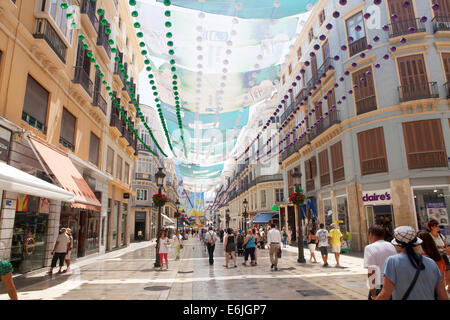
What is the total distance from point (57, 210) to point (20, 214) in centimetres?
242

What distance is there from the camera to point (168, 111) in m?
10.8

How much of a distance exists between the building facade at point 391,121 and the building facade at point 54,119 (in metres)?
10.5

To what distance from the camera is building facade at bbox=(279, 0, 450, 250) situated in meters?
15.8

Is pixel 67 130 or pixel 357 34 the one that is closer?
pixel 67 130

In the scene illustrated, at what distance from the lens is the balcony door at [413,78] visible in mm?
16484

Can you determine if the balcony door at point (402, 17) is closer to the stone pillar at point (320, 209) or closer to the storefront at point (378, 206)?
the storefront at point (378, 206)

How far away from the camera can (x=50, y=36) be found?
35.7ft

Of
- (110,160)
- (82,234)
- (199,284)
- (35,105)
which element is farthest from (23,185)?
(110,160)

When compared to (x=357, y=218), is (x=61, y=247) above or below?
below

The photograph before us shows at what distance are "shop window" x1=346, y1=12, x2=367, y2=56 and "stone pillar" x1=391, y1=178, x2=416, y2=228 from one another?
888 centimetres

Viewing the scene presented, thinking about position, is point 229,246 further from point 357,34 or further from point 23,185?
point 357,34

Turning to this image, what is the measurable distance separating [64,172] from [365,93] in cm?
1751

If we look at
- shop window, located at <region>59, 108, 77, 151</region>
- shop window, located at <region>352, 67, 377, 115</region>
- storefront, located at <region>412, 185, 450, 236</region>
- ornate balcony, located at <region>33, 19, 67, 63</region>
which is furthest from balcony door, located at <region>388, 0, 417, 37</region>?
shop window, located at <region>59, 108, 77, 151</region>

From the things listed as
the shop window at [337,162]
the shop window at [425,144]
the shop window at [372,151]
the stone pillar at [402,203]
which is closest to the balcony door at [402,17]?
the shop window at [425,144]
